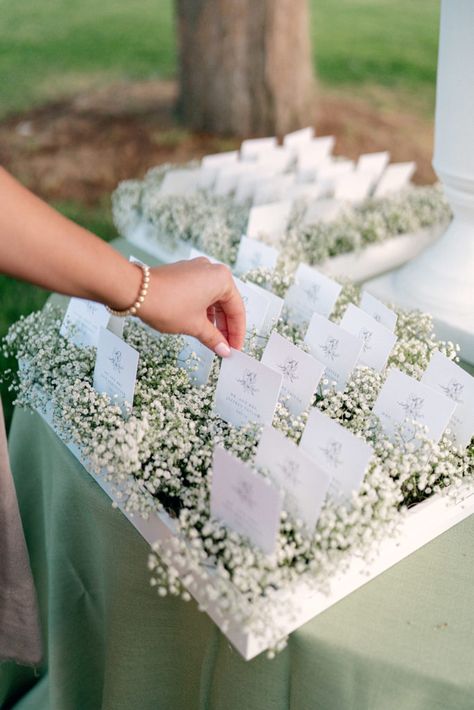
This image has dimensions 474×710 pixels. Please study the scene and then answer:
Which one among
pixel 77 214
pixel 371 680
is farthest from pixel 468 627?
pixel 77 214

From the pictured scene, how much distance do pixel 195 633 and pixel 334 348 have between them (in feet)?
2.16

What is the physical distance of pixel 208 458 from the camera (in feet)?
4.57

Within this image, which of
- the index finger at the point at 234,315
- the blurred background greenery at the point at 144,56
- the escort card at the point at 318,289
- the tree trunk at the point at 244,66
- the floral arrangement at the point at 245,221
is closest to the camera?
the index finger at the point at 234,315

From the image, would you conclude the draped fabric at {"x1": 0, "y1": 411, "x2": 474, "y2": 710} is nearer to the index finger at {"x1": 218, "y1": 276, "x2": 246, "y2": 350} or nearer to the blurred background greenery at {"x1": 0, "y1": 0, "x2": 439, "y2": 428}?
the index finger at {"x1": 218, "y1": 276, "x2": 246, "y2": 350}

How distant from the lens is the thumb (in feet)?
4.71

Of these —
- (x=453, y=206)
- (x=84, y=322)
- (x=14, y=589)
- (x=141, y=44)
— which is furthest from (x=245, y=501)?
(x=141, y=44)

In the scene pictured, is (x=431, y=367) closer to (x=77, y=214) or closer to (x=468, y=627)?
(x=468, y=627)

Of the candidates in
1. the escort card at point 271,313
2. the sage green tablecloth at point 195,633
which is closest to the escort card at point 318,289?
the escort card at point 271,313

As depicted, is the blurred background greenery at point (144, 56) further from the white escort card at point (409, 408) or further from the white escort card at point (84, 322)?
the white escort card at point (409, 408)

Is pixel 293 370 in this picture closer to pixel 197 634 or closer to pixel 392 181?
pixel 197 634

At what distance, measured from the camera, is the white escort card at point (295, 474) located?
1.17 m

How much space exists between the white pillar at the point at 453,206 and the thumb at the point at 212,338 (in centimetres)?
83

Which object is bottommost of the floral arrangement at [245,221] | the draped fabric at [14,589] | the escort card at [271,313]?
the draped fabric at [14,589]

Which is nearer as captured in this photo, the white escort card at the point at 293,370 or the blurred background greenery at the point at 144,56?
the white escort card at the point at 293,370
